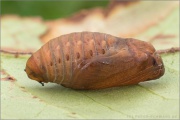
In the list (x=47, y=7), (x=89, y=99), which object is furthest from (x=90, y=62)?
(x=47, y=7)

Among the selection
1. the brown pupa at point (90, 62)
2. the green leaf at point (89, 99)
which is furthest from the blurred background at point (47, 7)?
the brown pupa at point (90, 62)

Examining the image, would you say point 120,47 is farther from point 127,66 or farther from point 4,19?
point 4,19

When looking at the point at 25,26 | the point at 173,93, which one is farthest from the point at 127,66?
the point at 25,26

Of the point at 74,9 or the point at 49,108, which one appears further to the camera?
the point at 74,9

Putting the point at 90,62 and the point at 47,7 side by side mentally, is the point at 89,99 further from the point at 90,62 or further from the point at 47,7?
the point at 47,7

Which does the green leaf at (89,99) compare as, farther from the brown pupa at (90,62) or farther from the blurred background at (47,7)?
the blurred background at (47,7)

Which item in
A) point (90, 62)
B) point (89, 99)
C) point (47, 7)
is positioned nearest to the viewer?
point (90, 62)

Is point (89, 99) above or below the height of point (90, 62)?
below
